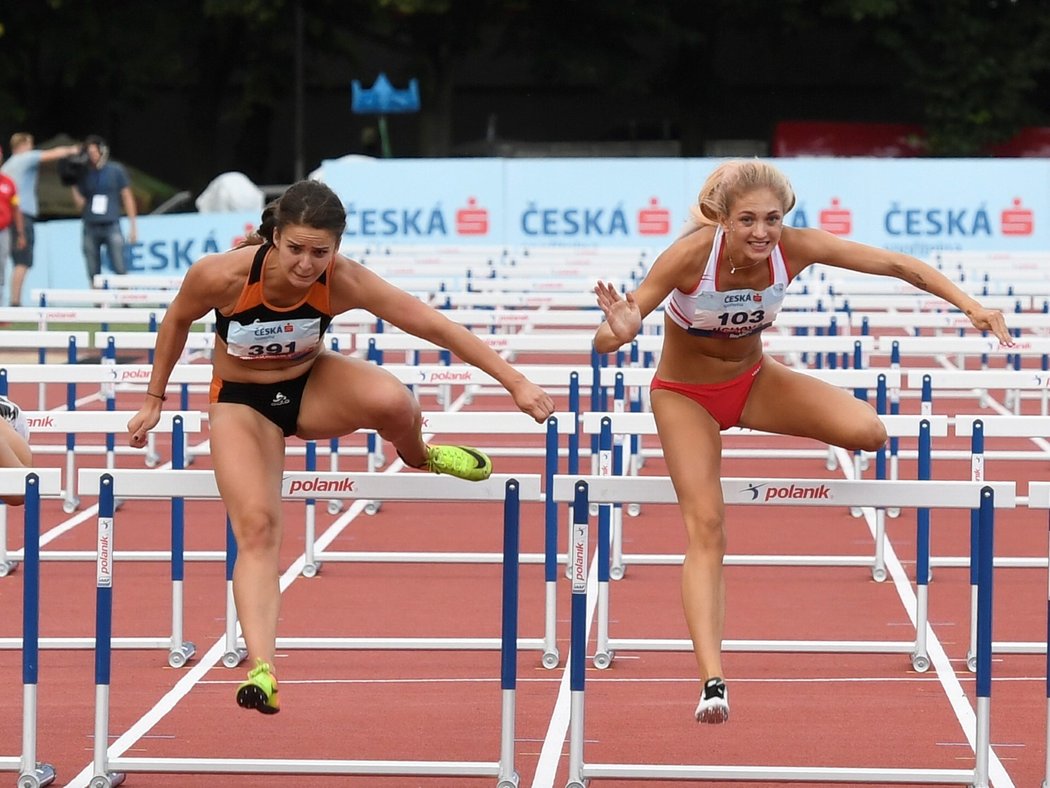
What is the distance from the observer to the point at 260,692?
16.8 ft

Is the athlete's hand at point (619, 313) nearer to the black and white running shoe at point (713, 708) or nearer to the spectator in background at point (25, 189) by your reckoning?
the black and white running shoe at point (713, 708)

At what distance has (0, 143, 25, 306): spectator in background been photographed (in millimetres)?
18328

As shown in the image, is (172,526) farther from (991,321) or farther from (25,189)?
(25,189)

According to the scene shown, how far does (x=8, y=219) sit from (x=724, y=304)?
1375 cm

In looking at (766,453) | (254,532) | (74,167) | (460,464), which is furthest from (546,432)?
(74,167)

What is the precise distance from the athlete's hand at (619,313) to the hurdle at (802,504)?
454 millimetres

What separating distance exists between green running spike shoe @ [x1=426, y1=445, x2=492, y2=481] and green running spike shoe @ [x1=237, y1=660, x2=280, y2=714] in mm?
851

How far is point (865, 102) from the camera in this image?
140ft

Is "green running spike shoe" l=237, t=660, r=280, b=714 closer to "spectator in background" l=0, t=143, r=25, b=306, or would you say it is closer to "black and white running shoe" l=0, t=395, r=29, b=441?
"black and white running shoe" l=0, t=395, r=29, b=441

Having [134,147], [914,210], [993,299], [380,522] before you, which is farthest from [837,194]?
[134,147]

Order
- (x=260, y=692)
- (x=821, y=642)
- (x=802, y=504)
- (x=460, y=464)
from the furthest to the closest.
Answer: (x=821, y=642)
(x=460, y=464)
(x=802, y=504)
(x=260, y=692)

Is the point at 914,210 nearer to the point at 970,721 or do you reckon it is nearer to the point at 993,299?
the point at 993,299

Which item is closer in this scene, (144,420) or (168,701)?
(144,420)

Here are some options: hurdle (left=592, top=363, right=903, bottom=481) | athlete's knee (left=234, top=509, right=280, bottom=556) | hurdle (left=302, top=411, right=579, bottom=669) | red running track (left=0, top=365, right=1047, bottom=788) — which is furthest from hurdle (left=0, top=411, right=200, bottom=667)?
hurdle (left=592, top=363, right=903, bottom=481)
